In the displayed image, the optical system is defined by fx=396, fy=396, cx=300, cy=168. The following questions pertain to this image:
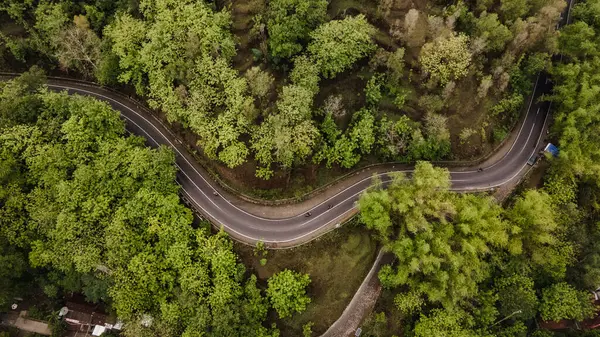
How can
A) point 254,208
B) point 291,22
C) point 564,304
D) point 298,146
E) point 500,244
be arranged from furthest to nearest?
point 254,208 → point 291,22 → point 298,146 → point 500,244 → point 564,304

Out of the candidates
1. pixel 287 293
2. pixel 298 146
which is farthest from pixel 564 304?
pixel 298 146

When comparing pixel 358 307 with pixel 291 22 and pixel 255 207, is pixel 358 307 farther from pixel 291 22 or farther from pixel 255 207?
pixel 291 22

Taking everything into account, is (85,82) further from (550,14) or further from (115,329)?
(550,14)

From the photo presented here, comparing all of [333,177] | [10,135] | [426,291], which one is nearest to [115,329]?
[10,135]

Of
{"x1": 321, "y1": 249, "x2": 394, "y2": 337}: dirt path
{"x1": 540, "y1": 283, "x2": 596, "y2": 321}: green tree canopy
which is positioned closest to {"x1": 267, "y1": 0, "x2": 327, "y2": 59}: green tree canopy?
{"x1": 321, "y1": 249, "x2": 394, "y2": 337}: dirt path

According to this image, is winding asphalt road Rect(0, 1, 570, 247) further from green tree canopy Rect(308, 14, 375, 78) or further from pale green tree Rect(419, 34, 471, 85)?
green tree canopy Rect(308, 14, 375, 78)

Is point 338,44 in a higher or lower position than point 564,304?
higher
